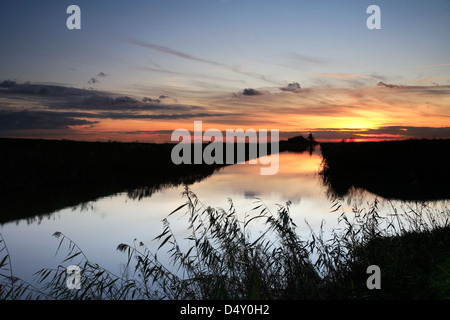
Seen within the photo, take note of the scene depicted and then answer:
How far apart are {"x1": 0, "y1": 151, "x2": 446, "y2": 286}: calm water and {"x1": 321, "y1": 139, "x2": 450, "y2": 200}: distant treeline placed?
298cm

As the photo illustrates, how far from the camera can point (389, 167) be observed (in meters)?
26.4

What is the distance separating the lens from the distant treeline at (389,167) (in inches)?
873

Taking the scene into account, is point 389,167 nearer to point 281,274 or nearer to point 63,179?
point 63,179

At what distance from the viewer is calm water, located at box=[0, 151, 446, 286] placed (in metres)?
9.95

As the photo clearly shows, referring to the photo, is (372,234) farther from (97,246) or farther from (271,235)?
(97,246)

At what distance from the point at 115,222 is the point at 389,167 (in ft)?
67.0

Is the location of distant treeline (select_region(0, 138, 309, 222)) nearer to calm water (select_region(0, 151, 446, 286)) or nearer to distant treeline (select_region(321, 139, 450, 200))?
calm water (select_region(0, 151, 446, 286))

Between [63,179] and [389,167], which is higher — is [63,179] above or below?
below

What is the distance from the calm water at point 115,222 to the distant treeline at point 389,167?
9.78 feet

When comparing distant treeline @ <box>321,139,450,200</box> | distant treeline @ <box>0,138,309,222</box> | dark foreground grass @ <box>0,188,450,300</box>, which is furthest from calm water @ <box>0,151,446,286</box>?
distant treeline @ <box>321,139,450,200</box>

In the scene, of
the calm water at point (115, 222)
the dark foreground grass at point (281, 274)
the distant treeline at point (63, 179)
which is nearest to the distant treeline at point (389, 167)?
the calm water at point (115, 222)

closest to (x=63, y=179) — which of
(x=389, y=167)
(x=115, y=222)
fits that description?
(x=115, y=222)

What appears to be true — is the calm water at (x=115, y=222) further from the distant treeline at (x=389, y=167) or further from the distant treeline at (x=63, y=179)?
the distant treeline at (x=389, y=167)
